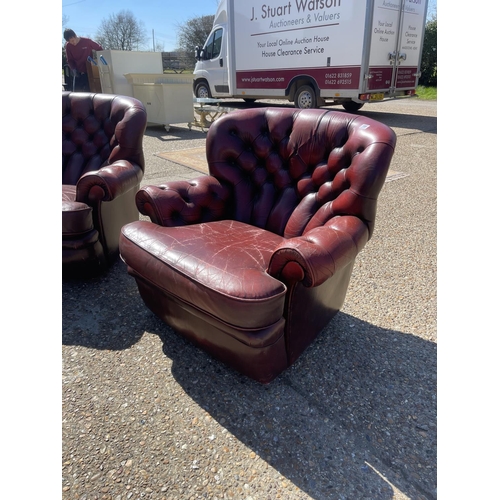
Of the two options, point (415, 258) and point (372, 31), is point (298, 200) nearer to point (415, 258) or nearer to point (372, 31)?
point (415, 258)

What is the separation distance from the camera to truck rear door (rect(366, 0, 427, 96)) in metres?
7.85

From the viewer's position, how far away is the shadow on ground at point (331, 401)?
1.47 metres

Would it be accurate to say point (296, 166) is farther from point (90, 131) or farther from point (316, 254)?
point (90, 131)

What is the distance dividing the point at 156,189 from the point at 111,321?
83cm

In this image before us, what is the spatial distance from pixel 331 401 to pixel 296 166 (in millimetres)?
1325

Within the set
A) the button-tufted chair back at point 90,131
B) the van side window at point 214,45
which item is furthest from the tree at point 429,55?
the button-tufted chair back at point 90,131

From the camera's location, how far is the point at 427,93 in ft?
54.2

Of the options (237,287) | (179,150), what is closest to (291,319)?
(237,287)

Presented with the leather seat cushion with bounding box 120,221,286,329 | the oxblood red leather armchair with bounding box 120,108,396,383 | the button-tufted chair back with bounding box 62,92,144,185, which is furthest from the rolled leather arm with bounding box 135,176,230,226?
the button-tufted chair back with bounding box 62,92,144,185

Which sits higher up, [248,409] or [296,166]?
[296,166]

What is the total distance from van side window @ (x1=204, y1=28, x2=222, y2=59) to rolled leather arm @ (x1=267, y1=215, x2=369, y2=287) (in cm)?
1068

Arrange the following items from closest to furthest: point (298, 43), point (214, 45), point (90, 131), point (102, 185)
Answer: point (102, 185) → point (90, 131) → point (298, 43) → point (214, 45)

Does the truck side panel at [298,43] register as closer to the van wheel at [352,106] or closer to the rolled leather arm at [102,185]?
the van wheel at [352,106]

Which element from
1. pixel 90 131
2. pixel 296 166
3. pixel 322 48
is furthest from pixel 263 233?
pixel 322 48
